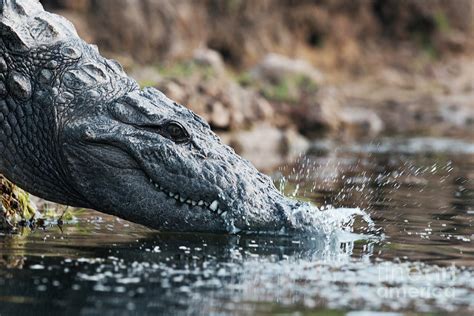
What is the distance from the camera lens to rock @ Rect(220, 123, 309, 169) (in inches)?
626

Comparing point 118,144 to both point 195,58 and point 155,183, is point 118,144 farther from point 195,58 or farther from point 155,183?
point 195,58

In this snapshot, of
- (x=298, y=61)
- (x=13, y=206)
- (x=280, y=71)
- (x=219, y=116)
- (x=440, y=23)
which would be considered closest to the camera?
(x=13, y=206)

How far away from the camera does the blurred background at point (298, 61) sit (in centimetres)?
1797

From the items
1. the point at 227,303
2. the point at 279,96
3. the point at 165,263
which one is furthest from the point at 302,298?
the point at 279,96

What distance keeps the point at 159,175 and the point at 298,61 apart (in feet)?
56.3

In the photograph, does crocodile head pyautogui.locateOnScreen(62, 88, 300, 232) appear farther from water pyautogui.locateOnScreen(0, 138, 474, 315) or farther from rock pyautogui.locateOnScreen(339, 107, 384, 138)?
rock pyautogui.locateOnScreen(339, 107, 384, 138)

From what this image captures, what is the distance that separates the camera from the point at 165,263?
6059 millimetres

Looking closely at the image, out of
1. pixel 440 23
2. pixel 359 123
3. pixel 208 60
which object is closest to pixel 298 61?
pixel 359 123

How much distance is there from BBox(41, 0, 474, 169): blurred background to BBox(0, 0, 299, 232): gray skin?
8.13 metres

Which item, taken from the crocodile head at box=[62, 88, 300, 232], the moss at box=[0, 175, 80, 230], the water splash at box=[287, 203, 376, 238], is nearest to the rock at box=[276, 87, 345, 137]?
the water splash at box=[287, 203, 376, 238]

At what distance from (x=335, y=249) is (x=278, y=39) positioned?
70.2ft

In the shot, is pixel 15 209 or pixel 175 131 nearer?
pixel 175 131

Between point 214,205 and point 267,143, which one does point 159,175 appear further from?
point 267,143

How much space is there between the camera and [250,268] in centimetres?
598
